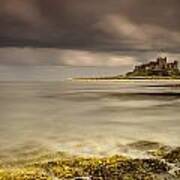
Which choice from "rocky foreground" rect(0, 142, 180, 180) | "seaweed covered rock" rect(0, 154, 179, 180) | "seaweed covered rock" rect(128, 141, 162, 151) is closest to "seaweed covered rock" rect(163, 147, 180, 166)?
"rocky foreground" rect(0, 142, 180, 180)

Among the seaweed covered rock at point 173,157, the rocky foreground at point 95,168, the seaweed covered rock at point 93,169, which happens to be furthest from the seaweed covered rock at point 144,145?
the seaweed covered rock at point 93,169

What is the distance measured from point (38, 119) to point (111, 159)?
18.2 meters

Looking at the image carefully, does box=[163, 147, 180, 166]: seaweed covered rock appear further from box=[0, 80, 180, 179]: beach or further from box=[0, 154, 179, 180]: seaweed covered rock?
box=[0, 154, 179, 180]: seaweed covered rock

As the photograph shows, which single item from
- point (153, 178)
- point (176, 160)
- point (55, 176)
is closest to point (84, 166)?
point (55, 176)

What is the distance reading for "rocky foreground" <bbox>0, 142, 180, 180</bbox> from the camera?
45.1 feet

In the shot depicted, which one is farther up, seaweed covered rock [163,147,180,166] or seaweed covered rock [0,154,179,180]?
seaweed covered rock [0,154,179,180]

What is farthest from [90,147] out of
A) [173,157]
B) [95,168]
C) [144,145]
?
[95,168]

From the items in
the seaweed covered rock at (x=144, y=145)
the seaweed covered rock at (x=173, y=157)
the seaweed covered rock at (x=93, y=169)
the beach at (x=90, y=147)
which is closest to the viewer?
the seaweed covered rock at (x=93, y=169)

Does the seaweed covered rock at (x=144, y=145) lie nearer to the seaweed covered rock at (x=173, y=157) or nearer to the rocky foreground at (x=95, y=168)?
the seaweed covered rock at (x=173, y=157)

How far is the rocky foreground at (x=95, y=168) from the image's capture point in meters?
13.8

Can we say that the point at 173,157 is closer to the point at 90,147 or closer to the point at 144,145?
the point at 144,145

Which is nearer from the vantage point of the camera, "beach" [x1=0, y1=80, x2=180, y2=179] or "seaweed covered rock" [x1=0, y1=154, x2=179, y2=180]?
"seaweed covered rock" [x1=0, y1=154, x2=179, y2=180]

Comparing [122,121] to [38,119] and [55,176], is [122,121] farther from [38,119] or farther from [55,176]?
[55,176]

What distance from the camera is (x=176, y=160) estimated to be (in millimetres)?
16125
